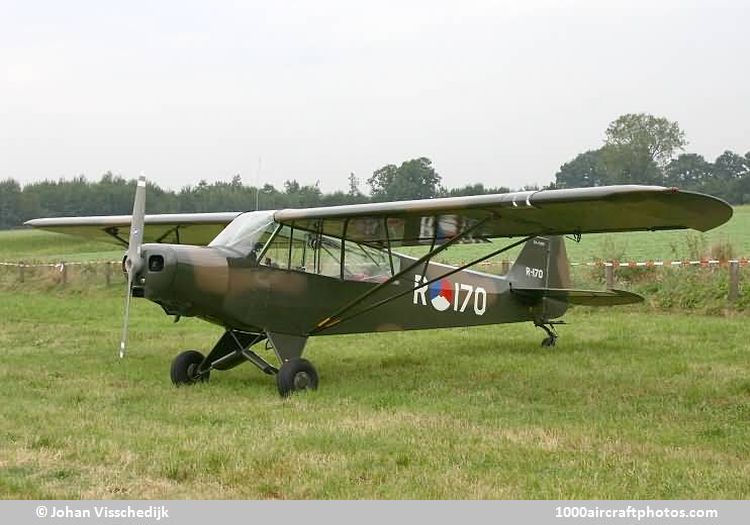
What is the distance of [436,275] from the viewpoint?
10.9 m

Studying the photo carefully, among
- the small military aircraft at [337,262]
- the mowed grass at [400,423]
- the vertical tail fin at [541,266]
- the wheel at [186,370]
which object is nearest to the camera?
the mowed grass at [400,423]

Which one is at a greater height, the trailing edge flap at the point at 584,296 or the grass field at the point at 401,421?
the trailing edge flap at the point at 584,296

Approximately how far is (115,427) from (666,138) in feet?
252

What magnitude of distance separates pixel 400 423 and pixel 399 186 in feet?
70.1

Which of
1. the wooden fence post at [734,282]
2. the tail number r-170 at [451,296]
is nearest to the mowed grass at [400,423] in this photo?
the tail number r-170 at [451,296]

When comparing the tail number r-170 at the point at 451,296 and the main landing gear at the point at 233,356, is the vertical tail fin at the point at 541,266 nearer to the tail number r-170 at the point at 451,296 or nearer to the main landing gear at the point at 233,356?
the tail number r-170 at the point at 451,296

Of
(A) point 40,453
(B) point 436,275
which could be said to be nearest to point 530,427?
(A) point 40,453

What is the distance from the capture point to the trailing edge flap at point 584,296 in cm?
1159

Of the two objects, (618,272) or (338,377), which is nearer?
(338,377)

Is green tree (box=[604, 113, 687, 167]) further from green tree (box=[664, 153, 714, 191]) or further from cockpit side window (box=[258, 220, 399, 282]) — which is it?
cockpit side window (box=[258, 220, 399, 282])

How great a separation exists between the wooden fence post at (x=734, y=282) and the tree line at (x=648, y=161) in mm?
50134

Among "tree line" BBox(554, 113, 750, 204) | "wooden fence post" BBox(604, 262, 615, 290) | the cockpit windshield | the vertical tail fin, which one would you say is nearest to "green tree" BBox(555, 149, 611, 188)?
"tree line" BBox(554, 113, 750, 204)

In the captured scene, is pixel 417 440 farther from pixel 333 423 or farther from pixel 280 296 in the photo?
pixel 280 296
